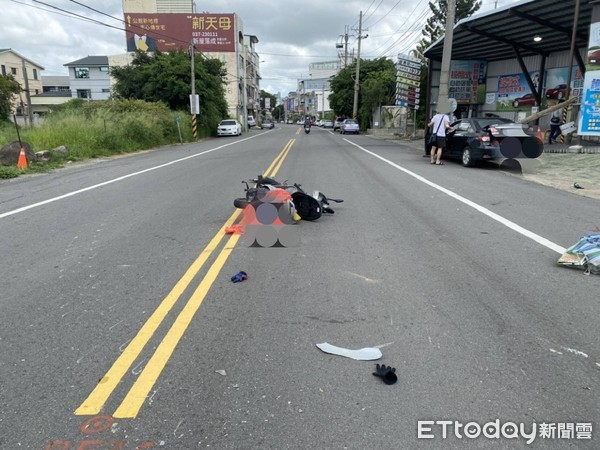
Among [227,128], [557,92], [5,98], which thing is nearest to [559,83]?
[557,92]

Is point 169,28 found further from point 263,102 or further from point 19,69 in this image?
point 263,102

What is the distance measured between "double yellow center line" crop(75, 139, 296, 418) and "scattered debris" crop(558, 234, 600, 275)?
12.5 feet

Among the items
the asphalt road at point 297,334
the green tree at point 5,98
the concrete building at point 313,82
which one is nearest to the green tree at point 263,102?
the concrete building at point 313,82

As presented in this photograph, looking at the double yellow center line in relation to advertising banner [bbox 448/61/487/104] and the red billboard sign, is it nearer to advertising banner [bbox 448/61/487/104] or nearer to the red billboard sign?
advertising banner [bbox 448/61/487/104]

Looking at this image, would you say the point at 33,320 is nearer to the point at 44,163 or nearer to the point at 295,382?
the point at 295,382

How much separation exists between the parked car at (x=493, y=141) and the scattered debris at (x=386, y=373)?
39.7 ft

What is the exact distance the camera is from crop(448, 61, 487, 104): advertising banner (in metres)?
32.0

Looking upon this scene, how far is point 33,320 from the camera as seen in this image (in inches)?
160

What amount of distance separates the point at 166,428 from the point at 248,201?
16.5ft

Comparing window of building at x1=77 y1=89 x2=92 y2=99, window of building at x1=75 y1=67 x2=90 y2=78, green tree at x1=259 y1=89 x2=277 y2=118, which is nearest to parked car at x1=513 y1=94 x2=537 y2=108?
window of building at x1=77 y1=89 x2=92 y2=99

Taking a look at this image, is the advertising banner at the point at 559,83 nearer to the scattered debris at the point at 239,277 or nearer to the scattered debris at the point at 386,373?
the scattered debris at the point at 239,277

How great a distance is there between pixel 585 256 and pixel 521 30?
22.2m

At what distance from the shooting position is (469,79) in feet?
105

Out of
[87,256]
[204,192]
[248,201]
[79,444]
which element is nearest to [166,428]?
[79,444]
